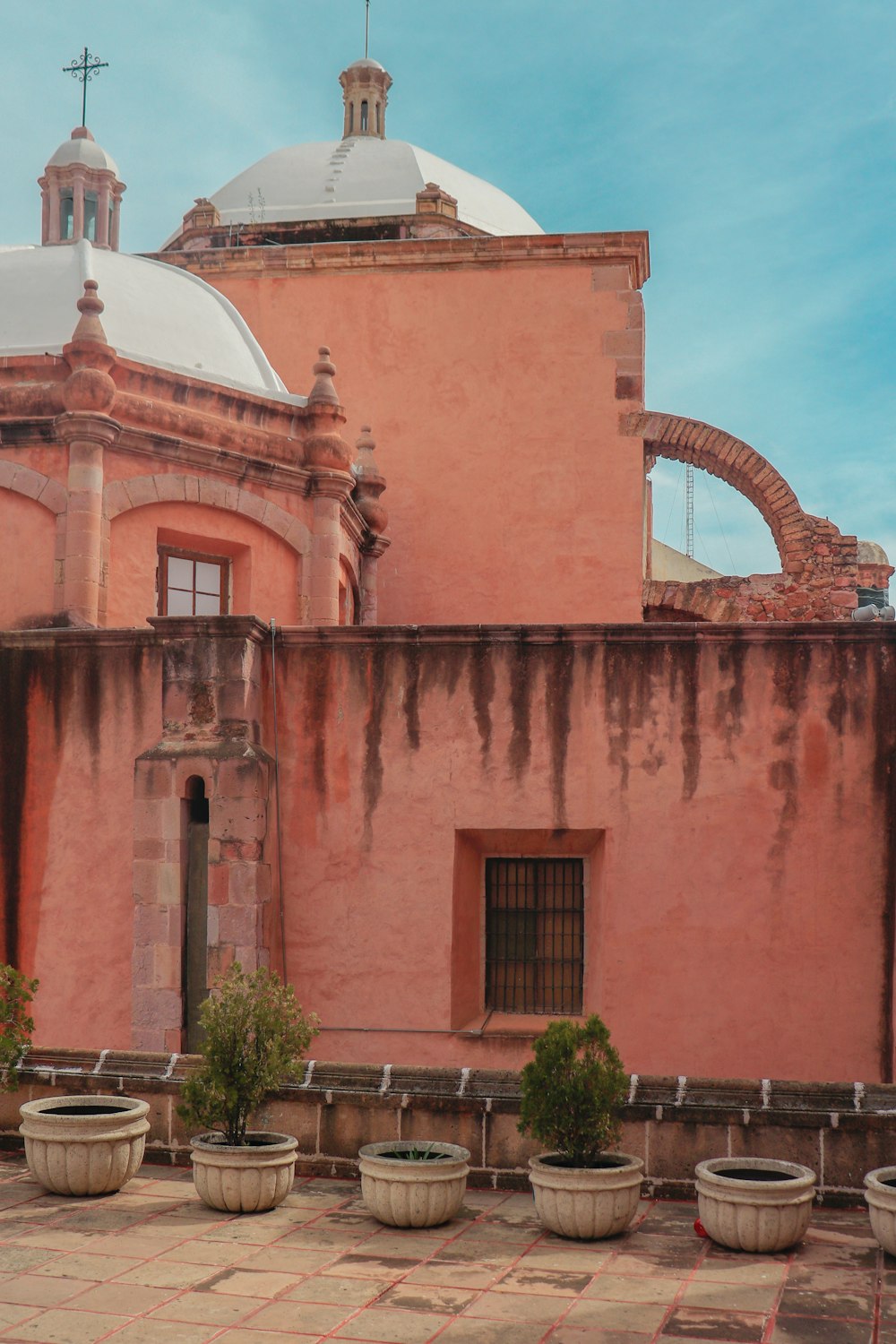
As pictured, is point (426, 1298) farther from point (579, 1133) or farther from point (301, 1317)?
point (579, 1133)

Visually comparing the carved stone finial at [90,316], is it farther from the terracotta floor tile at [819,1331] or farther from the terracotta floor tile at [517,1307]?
the terracotta floor tile at [819,1331]

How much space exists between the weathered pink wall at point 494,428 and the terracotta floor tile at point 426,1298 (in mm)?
12758

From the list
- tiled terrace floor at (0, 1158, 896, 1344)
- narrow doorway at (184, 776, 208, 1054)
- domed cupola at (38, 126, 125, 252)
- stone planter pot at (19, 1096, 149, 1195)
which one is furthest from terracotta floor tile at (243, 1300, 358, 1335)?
domed cupola at (38, 126, 125, 252)

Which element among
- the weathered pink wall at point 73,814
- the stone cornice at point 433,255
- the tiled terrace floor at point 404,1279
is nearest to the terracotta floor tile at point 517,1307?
the tiled terrace floor at point 404,1279

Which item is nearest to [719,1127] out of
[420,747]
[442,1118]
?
[442,1118]

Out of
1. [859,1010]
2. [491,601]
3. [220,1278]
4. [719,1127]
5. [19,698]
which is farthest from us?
[491,601]

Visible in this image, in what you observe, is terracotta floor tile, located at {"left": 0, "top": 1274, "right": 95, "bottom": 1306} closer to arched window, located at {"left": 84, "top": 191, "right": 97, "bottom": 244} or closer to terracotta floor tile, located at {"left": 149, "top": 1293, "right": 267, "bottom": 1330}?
terracotta floor tile, located at {"left": 149, "top": 1293, "right": 267, "bottom": 1330}

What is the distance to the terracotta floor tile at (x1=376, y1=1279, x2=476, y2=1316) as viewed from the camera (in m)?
6.20

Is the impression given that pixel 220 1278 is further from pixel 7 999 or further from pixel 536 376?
pixel 536 376

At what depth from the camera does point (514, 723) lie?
11.8 m

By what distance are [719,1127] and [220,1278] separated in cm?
283

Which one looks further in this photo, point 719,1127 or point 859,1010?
point 859,1010

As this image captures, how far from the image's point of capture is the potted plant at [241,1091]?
7.70 meters

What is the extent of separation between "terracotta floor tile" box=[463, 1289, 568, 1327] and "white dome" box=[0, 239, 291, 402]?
11076mm
